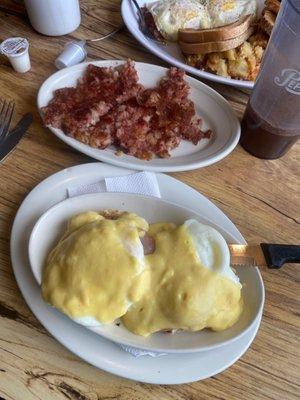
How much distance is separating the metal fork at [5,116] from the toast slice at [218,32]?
550 mm

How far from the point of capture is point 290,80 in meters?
0.85

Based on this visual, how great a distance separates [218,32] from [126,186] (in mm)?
524

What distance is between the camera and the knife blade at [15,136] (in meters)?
0.98

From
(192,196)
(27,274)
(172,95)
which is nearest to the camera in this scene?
(27,274)

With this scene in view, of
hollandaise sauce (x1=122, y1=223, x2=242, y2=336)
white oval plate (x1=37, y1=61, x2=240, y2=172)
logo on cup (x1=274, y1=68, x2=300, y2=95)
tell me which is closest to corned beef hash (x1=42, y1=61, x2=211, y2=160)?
white oval plate (x1=37, y1=61, x2=240, y2=172)

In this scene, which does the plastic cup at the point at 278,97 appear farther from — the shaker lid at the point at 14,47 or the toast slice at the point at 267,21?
the shaker lid at the point at 14,47

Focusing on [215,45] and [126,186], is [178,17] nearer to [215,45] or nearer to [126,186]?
[215,45]

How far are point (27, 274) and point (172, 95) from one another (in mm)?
608

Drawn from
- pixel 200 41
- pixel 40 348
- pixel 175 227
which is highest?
pixel 200 41

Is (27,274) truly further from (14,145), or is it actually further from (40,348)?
(14,145)

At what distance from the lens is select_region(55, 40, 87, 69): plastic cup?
1.15 metres

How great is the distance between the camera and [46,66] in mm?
1187

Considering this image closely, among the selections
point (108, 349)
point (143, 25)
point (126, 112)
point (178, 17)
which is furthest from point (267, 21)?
point (108, 349)

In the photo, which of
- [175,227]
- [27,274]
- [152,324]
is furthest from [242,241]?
[27,274]
